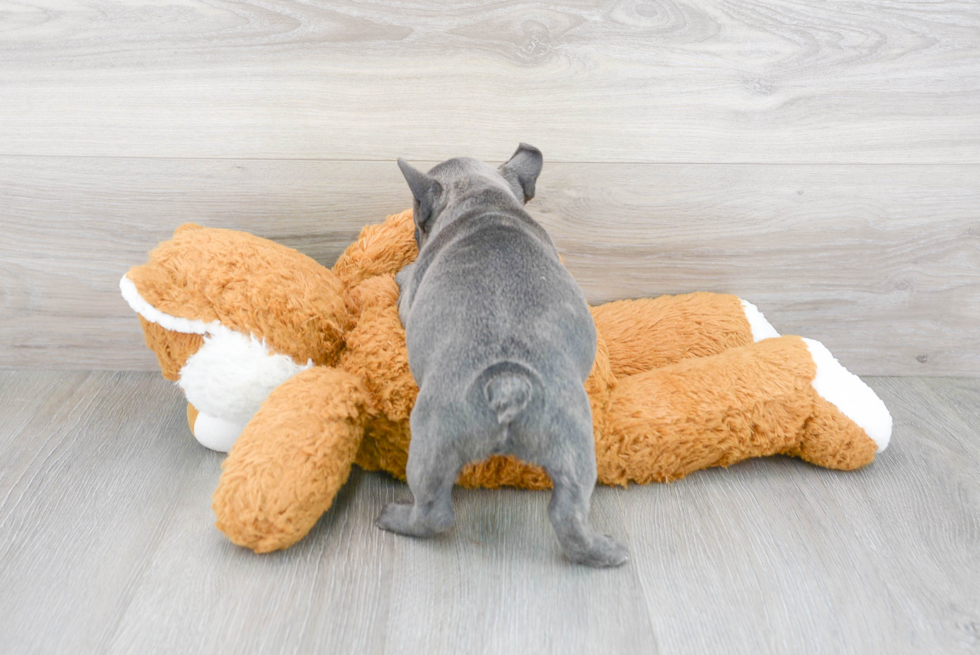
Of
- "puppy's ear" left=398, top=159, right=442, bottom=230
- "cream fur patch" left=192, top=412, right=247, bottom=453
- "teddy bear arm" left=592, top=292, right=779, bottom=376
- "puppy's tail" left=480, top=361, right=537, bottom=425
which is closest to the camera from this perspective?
"puppy's tail" left=480, top=361, right=537, bottom=425

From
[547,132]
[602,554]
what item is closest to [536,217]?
[547,132]

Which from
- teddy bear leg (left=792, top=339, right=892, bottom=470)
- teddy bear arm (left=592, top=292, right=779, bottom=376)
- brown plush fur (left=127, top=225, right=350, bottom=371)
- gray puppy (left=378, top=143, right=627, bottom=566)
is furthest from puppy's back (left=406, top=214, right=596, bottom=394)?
teddy bear leg (left=792, top=339, right=892, bottom=470)

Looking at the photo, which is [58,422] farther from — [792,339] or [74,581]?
[792,339]

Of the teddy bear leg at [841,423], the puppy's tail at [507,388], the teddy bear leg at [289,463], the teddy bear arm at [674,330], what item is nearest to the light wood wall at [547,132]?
the teddy bear arm at [674,330]

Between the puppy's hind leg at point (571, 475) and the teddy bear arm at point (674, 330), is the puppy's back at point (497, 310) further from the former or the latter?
the teddy bear arm at point (674, 330)

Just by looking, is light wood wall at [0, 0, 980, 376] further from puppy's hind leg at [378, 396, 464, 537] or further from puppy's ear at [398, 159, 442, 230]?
puppy's hind leg at [378, 396, 464, 537]

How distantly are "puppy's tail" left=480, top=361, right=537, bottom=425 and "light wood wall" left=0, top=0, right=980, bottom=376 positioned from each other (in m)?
0.60

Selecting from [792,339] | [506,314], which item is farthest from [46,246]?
[792,339]

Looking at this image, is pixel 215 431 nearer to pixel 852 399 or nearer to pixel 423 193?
pixel 423 193

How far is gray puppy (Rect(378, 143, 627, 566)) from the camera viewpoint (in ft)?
3.19

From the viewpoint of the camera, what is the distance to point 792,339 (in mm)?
1354

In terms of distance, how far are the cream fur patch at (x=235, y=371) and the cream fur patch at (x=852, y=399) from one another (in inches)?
Result: 36.4

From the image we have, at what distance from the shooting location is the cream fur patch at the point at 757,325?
1.47 meters

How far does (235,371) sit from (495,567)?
535mm
